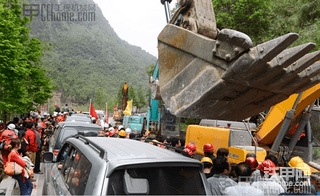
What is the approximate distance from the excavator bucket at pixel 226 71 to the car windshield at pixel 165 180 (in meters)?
1.09

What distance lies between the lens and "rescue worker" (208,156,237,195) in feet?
11.2

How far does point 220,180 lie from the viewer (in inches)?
138

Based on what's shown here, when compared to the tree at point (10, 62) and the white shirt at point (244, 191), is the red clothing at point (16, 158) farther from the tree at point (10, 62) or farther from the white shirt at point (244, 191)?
the tree at point (10, 62)

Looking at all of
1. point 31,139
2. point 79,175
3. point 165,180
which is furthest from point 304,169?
point 31,139

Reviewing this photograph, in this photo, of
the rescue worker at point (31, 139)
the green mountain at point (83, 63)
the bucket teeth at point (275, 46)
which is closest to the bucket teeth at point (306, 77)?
the bucket teeth at point (275, 46)

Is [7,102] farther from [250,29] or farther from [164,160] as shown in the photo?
[250,29]

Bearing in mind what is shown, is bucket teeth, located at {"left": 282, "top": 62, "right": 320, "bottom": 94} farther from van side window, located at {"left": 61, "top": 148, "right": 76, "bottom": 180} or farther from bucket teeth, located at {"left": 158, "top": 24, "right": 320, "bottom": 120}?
van side window, located at {"left": 61, "top": 148, "right": 76, "bottom": 180}

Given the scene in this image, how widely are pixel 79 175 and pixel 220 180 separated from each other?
5.94 ft

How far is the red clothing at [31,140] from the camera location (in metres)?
8.30

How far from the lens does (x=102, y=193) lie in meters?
2.25

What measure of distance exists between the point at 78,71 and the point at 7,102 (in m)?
123

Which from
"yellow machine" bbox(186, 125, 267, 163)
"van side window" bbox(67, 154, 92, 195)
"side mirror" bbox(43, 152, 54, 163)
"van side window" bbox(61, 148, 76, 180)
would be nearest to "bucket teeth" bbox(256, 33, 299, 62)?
"van side window" bbox(67, 154, 92, 195)

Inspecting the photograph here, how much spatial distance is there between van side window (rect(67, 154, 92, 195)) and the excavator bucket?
58.3 inches

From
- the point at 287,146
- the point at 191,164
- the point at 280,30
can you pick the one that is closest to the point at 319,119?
the point at 287,146
